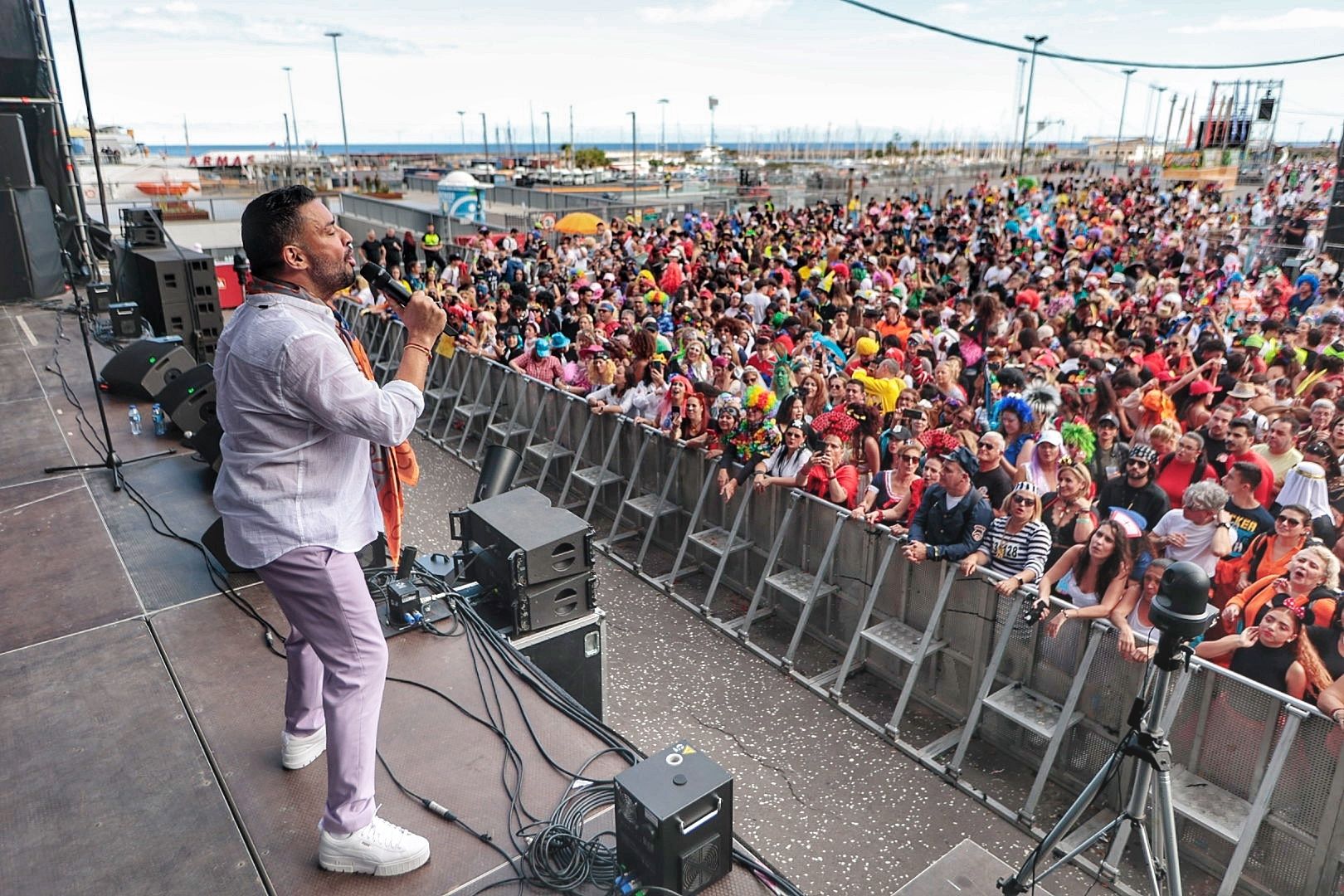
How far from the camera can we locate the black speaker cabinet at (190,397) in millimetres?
6469

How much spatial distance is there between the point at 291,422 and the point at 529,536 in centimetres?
212

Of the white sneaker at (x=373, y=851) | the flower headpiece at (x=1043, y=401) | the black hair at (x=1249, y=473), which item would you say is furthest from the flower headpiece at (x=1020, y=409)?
the white sneaker at (x=373, y=851)

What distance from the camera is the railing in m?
3.91

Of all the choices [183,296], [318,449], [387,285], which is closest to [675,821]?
[318,449]

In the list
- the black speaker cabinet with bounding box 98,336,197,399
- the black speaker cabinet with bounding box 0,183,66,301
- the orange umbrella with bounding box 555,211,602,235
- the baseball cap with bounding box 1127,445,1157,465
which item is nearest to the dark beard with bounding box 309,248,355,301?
the baseball cap with bounding box 1127,445,1157,465

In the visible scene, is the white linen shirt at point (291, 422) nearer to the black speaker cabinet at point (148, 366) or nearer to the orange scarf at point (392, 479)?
the orange scarf at point (392, 479)

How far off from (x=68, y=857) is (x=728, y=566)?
496 cm

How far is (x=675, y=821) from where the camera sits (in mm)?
2582

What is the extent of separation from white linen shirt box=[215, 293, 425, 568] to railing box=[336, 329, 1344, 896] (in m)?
3.75

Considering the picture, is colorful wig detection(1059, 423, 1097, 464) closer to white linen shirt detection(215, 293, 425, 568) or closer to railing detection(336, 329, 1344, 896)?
railing detection(336, 329, 1344, 896)

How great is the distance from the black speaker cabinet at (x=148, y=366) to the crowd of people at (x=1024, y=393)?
3.11 meters

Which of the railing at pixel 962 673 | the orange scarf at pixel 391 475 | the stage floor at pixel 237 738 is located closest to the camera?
the orange scarf at pixel 391 475

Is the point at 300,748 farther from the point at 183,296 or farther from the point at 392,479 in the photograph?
the point at 183,296

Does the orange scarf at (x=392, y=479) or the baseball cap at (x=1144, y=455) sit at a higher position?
the orange scarf at (x=392, y=479)
